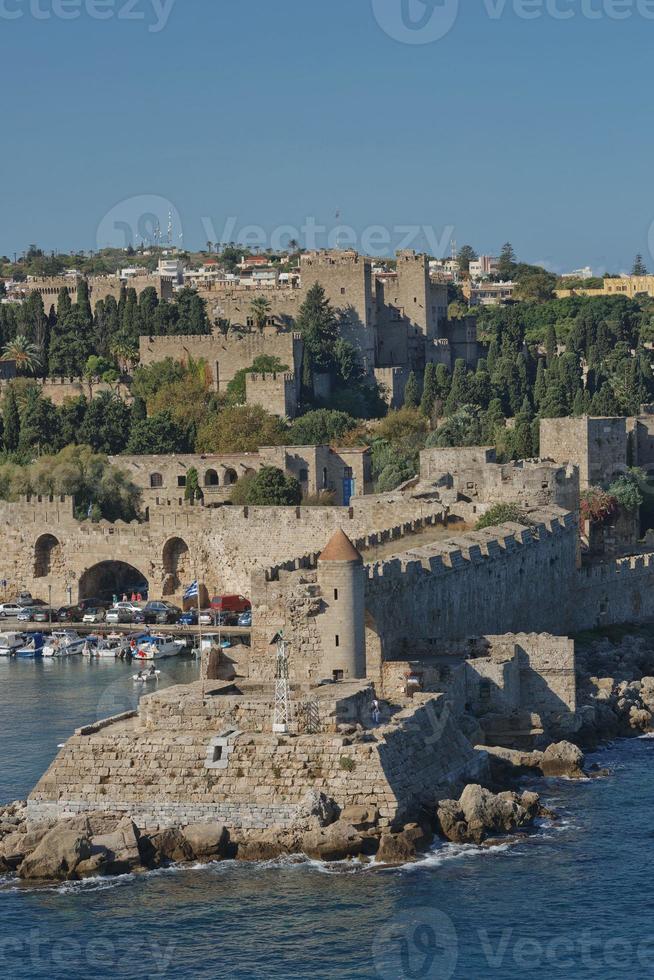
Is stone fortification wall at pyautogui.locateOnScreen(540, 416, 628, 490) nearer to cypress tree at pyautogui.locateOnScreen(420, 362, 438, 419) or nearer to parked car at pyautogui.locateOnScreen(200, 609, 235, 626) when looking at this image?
parked car at pyautogui.locateOnScreen(200, 609, 235, 626)

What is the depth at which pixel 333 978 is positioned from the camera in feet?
91.8

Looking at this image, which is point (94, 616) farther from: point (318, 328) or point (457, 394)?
point (318, 328)

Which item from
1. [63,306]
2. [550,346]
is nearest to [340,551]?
[63,306]

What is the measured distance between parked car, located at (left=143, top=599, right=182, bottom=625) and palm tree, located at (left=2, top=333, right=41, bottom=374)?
24.6 metres

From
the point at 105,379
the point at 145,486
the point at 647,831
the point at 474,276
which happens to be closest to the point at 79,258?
the point at 474,276

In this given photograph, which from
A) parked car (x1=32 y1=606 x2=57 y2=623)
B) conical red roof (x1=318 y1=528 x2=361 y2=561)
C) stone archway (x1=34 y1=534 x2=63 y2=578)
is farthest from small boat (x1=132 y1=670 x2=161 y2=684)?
stone archway (x1=34 y1=534 x2=63 y2=578)

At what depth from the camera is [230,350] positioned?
7800 cm

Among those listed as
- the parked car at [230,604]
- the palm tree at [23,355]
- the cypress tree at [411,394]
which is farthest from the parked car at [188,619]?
the palm tree at [23,355]

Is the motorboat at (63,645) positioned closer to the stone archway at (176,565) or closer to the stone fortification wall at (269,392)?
the stone archway at (176,565)

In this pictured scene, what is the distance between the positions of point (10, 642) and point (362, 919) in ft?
85.6

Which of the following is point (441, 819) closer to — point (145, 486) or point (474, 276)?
point (145, 486)

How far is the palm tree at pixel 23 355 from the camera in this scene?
80.9m

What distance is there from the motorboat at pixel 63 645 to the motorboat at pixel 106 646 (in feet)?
0.67

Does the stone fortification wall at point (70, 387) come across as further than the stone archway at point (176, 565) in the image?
Yes
